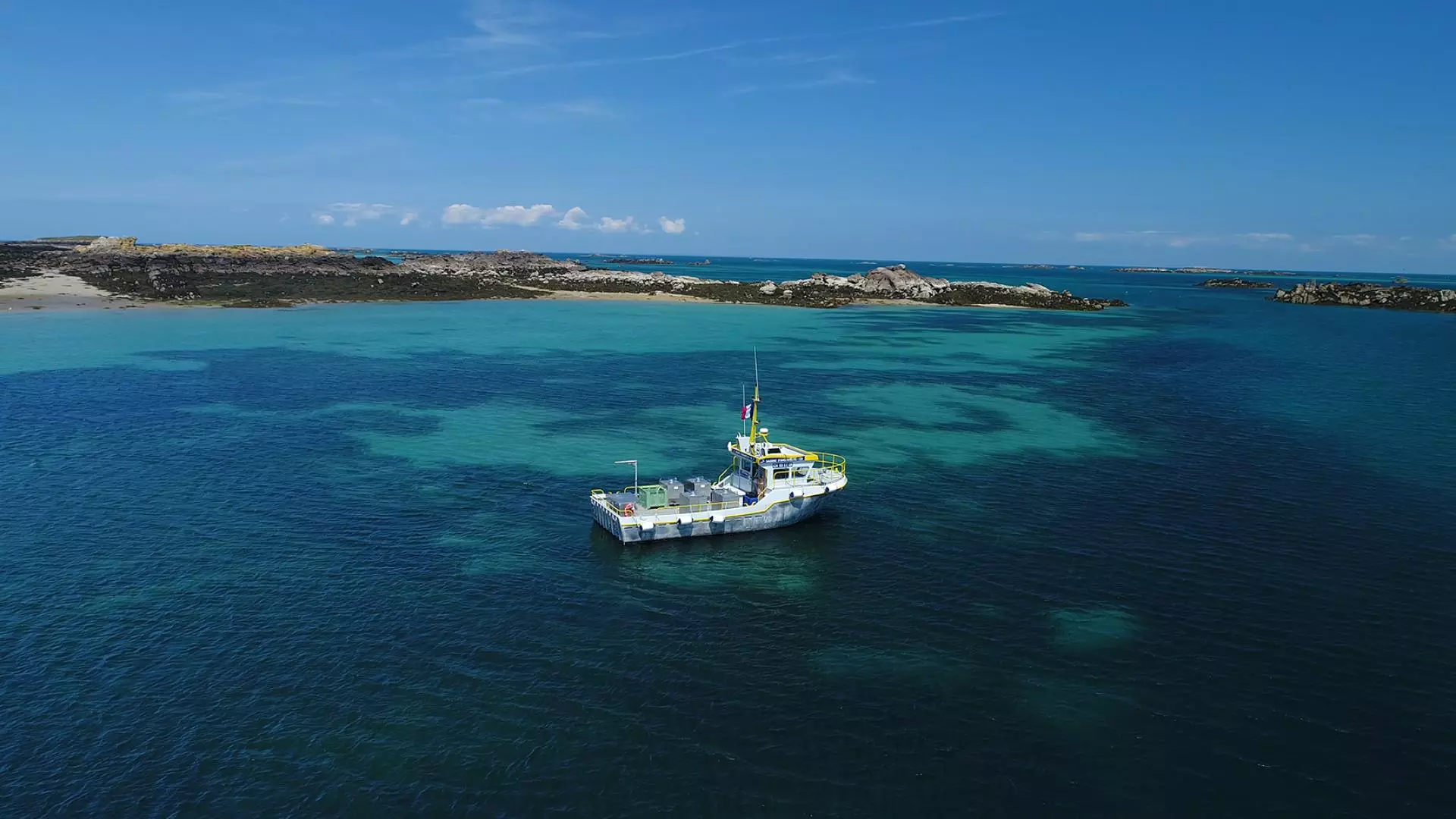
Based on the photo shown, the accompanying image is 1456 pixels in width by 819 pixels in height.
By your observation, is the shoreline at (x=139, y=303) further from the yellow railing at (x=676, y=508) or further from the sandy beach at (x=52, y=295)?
the yellow railing at (x=676, y=508)

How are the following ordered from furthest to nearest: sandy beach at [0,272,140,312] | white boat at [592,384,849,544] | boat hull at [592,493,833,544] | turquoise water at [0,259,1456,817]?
sandy beach at [0,272,140,312], white boat at [592,384,849,544], boat hull at [592,493,833,544], turquoise water at [0,259,1456,817]

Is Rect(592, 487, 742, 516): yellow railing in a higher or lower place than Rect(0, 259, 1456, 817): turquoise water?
higher

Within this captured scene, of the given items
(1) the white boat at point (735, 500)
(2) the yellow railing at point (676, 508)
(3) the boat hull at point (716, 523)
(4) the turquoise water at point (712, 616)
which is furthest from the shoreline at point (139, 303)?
(3) the boat hull at point (716, 523)

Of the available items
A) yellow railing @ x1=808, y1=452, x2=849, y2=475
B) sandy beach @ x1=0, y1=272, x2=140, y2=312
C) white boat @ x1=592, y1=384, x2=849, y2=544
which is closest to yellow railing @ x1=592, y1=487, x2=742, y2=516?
white boat @ x1=592, y1=384, x2=849, y2=544

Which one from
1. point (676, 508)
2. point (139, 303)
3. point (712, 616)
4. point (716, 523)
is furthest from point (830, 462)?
point (139, 303)

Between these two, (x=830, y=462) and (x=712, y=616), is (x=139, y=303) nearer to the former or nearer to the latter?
(x=830, y=462)

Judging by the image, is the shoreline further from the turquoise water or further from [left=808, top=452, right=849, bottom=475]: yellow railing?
[left=808, top=452, right=849, bottom=475]: yellow railing
